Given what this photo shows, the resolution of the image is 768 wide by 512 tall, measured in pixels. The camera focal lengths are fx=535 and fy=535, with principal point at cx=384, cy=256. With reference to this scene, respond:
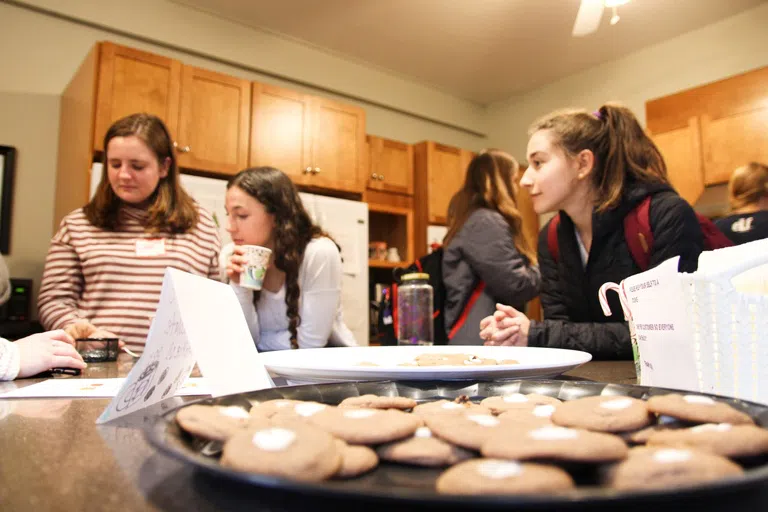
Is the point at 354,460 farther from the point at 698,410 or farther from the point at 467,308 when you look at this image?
the point at 467,308

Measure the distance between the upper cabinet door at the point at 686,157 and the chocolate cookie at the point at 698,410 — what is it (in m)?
3.51

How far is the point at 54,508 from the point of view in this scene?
0.89ft

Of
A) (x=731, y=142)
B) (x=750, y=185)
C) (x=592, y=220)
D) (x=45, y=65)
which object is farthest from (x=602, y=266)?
(x=45, y=65)

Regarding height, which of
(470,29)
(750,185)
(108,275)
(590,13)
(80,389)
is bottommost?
(80,389)

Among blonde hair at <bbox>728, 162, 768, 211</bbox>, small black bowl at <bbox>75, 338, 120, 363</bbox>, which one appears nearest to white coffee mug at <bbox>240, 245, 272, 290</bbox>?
small black bowl at <bbox>75, 338, 120, 363</bbox>

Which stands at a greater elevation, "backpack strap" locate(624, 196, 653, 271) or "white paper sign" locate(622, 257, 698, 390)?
"backpack strap" locate(624, 196, 653, 271)

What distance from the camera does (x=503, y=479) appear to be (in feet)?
0.77

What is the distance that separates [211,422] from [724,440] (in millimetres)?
283

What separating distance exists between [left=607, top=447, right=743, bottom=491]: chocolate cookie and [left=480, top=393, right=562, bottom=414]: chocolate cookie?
16 centimetres

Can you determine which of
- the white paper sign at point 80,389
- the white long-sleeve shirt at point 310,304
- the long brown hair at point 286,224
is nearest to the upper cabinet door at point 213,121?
the long brown hair at point 286,224

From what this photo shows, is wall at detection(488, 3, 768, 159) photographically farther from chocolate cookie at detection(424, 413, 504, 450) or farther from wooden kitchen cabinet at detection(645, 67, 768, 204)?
chocolate cookie at detection(424, 413, 504, 450)

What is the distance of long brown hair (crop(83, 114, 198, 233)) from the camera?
182 cm

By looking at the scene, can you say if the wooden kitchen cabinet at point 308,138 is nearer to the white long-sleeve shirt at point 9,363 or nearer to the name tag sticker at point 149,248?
the name tag sticker at point 149,248

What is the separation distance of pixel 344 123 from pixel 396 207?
2.77ft
